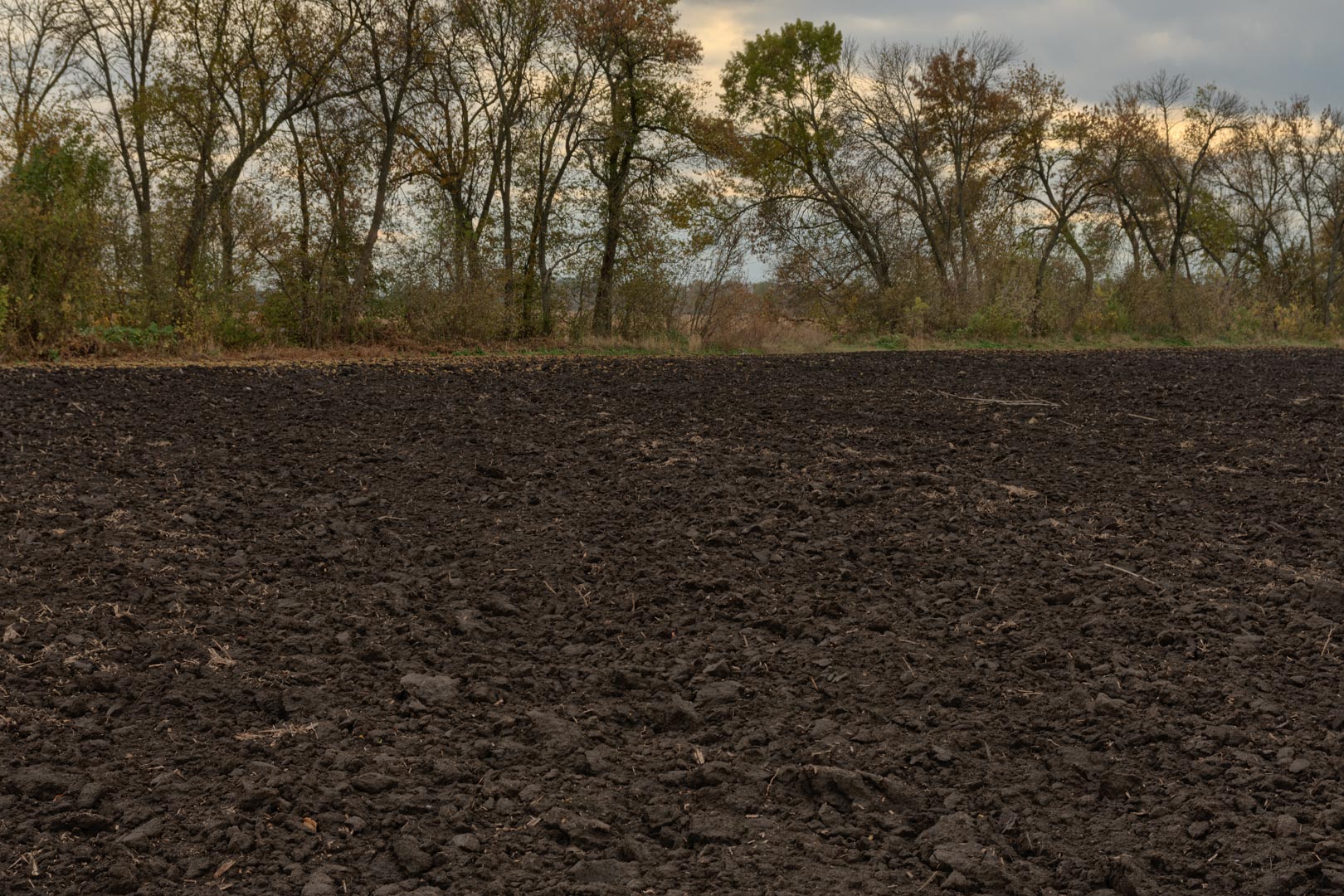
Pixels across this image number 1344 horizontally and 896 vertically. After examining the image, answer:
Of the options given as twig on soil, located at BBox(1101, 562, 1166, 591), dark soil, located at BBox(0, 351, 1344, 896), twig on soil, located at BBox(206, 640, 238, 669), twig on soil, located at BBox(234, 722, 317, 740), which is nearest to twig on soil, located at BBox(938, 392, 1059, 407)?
dark soil, located at BBox(0, 351, 1344, 896)

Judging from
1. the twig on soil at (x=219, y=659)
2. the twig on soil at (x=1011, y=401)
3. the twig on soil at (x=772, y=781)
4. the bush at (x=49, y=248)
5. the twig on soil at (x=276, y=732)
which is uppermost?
the bush at (x=49, y=248)

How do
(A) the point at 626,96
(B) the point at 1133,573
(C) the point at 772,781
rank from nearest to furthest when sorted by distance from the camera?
(C) the point at 772,781 → (B) the point at 1133,573 → (A) the point at 626,96

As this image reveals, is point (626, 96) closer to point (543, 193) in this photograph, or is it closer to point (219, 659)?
point (543, 193)

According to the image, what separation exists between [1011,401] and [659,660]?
6.75 m

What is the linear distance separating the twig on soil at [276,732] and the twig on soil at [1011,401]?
7649 mm

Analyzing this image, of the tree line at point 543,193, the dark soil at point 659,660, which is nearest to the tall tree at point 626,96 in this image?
the tree line at point 543,193

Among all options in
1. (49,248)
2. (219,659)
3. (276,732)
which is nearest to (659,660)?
(276,732)

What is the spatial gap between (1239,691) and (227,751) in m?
3.44

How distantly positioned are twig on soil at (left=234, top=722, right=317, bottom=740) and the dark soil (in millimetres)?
18

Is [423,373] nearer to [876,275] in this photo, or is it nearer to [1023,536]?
[1023,536]

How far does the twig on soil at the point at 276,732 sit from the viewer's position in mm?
3275

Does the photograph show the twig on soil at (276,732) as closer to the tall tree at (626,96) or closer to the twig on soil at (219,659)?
the twig on soil at (219,659)

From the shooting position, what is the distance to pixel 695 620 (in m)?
4.38

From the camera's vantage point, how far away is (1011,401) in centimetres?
974
